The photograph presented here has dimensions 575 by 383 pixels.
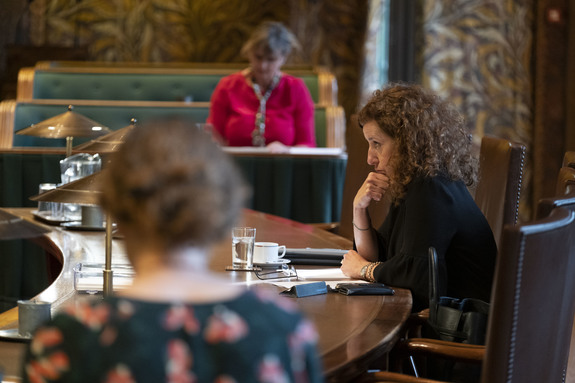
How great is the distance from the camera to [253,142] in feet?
17.2

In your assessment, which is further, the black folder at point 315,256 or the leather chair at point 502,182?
the leather chair at point 502,182

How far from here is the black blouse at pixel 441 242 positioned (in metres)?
2.02

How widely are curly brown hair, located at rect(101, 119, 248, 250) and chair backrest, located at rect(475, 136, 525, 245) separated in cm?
166

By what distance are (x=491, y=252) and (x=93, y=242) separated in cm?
124

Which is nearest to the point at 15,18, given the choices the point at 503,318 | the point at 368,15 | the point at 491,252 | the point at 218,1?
the point at 218,1

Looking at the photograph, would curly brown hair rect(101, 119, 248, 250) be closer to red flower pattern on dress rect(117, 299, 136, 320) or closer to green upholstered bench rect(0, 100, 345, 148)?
red flower pattern on dress rect(117, 299, 136, 320)

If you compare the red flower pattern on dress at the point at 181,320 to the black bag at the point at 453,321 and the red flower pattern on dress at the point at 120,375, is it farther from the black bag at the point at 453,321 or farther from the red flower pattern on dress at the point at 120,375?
the black bag at the point at 453,321

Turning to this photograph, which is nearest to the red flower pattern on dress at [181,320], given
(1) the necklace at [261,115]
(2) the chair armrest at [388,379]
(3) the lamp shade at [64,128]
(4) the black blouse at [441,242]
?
(2) the chair armrest at [388,379]

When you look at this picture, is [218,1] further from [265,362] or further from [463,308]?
[265,362]

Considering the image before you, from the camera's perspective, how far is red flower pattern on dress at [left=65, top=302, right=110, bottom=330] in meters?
0.85

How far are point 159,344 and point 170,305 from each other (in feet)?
A: 0.13

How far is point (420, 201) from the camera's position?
2.10 metres

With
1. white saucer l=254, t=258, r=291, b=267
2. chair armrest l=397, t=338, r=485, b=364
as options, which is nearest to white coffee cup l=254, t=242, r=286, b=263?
white saucer l=254, t=258, r=291, b=267

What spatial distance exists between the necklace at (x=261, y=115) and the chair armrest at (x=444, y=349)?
Answer: 11.4 ft
